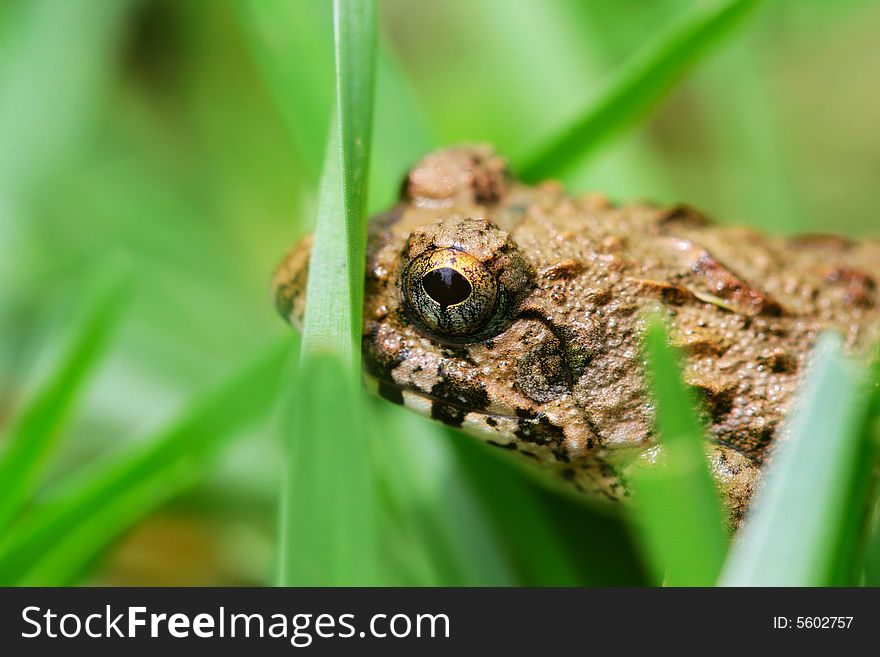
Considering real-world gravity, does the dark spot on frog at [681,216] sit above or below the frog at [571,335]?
above

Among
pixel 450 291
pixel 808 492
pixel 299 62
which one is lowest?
pixel 808 492

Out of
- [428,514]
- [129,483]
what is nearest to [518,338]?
[428,514]

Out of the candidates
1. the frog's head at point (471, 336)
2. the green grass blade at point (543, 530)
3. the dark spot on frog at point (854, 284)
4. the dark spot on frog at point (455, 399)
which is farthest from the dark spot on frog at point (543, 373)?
the dark spot on frog at point (854, 284)

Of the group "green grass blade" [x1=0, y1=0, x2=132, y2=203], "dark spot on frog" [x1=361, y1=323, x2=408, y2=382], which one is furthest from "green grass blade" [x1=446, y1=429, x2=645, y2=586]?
"green grass blade" [x1=0, y1=0, x2=132, y2=203]

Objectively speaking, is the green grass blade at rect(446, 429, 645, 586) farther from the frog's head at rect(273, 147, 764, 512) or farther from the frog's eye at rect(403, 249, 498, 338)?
the frog's eye at rect(403, 249, 498, 338)

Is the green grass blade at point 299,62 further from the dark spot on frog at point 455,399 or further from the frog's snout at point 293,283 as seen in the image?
the dark spot on frog at point 455,399

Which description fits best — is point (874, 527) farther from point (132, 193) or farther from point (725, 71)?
point (132, 193)

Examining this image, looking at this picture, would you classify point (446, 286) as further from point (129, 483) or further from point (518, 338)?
point (129, 483)

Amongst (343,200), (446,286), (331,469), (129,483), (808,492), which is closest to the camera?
(808,492)

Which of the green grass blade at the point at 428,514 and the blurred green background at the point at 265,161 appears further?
the blurred green background at the point at 265,161
